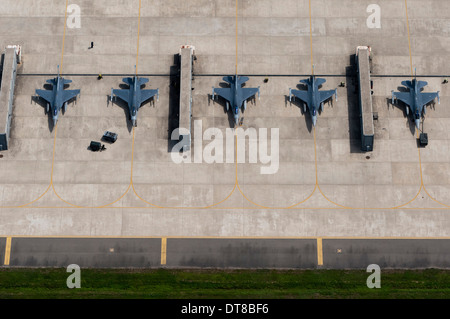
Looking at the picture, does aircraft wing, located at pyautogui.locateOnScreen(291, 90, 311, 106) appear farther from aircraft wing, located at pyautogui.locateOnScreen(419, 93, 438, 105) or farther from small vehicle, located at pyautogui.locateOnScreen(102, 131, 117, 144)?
small vehicle, located at pyautogui.locateOnScreen(102, 131, 117, 144)

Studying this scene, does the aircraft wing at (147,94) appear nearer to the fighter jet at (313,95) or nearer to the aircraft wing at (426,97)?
the fighter jet at (313,95)

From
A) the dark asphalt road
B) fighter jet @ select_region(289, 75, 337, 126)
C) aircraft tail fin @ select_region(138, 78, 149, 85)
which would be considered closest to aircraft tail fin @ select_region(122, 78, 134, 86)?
aircraft tail fin @ select_region(138, 78, 149, 85)

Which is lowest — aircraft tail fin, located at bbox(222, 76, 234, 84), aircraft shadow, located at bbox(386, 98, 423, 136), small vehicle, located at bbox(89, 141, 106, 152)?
small vehicle, located at bbox(89, 141, 106, 152)

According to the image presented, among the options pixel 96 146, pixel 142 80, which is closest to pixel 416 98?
pixel 142 80

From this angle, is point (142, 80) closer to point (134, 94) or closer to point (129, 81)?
point (129, 81)

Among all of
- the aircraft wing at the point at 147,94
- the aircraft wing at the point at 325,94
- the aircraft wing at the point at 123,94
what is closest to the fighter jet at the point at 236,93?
the aircraft wing at the point at 147,94

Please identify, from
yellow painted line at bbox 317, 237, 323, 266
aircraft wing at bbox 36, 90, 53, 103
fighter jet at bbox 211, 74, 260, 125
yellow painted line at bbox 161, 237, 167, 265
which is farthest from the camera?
aircraft wing at bbox 36, 90, 53, 103
